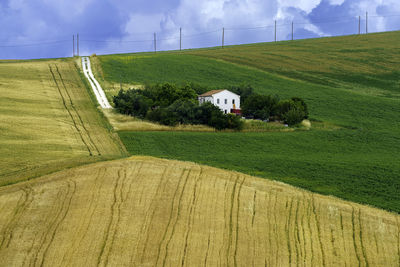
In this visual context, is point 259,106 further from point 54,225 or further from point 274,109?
point 54,225

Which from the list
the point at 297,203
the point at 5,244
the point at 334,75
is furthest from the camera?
the point at 334,75

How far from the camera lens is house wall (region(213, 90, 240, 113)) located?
3115 inches

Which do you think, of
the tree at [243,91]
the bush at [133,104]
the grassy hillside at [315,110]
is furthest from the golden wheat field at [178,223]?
the tree at [243,91]

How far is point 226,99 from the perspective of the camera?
80.0m

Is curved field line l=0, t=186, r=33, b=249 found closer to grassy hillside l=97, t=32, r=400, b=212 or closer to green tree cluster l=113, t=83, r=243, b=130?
grassy hillside l=97, t=32, r=400, b=212

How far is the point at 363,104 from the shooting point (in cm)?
8762

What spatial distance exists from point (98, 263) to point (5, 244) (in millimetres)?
5347

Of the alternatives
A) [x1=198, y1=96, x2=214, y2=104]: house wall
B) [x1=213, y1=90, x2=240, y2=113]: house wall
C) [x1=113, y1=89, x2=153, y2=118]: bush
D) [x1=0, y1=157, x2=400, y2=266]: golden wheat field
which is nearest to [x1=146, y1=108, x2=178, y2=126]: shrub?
[x1=113, y1=89, x2=153, y2=118]: bush

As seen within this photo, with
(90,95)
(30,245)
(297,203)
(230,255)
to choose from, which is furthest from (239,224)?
(90,95)

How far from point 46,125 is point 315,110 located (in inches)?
1610

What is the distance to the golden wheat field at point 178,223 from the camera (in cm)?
2698

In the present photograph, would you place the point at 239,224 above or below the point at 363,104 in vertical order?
below

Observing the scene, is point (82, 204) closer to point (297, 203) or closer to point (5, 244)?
point (5, 244)

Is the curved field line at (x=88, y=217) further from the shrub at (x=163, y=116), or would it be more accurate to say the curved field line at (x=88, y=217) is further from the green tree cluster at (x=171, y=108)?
the green tree cluster at (x=171, y=108)
